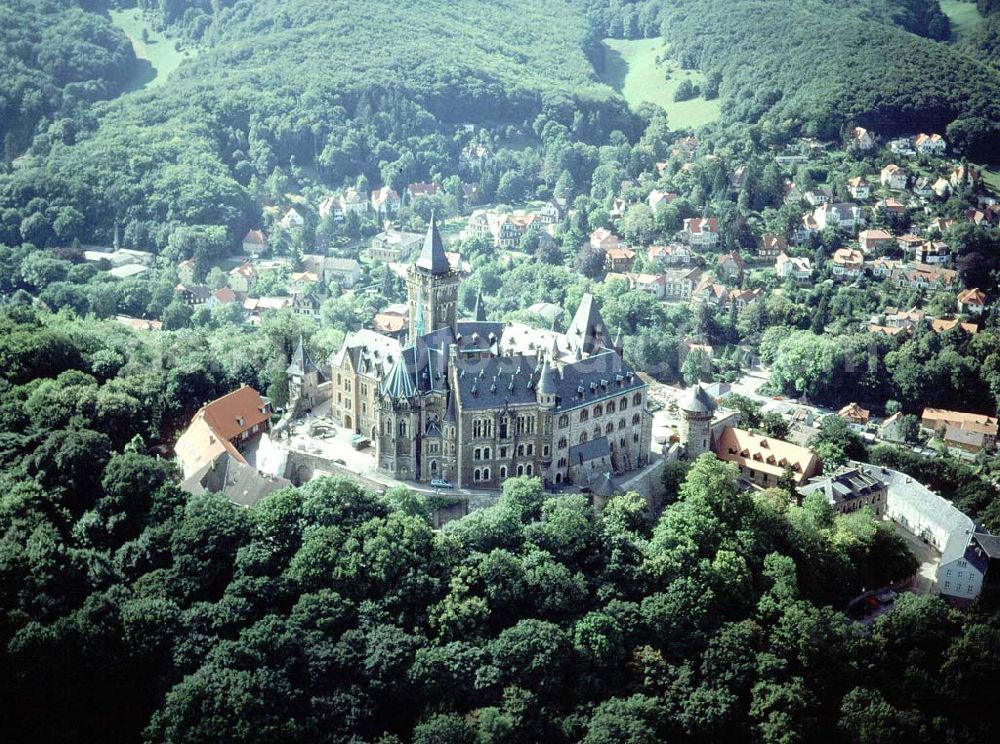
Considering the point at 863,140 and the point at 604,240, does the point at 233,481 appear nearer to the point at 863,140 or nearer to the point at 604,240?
the point at 604,240

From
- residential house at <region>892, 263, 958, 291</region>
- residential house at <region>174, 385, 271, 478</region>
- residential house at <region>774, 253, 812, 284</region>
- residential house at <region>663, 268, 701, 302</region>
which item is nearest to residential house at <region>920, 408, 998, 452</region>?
residential house at <region>892, 263, 958, 291</region>

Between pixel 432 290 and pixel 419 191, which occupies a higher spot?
pixel 432 290

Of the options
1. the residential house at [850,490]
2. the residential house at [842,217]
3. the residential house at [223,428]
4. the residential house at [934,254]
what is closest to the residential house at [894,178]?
the residential house at [842,217]

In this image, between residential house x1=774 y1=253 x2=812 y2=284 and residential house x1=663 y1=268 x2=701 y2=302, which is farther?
residential house x1=663 y1=268 x2=701 y2=302

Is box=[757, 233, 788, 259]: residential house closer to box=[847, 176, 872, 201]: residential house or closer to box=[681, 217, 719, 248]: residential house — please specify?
box=[681, 217, 719, 248]: residential house

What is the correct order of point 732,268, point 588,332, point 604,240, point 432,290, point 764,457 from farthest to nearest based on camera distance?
1. point 604,240
2. point 732,268
3. point 764,457
4. point 588,332
5. point 432,290

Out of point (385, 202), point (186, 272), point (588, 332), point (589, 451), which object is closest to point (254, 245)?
point (186, 272)
